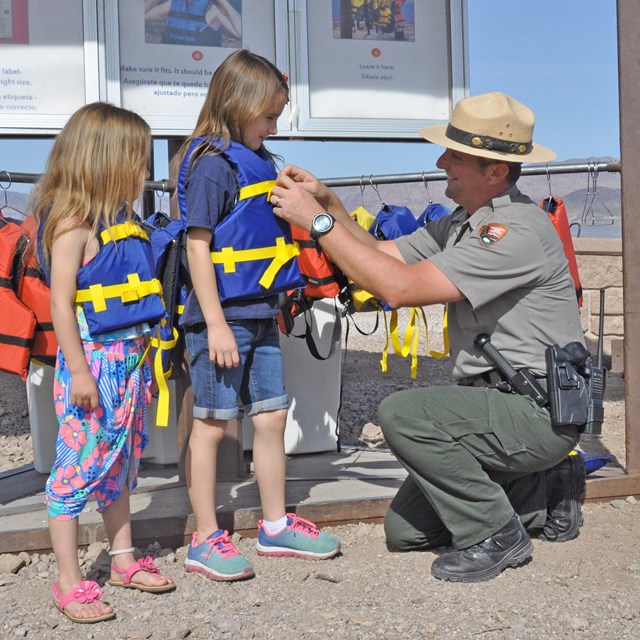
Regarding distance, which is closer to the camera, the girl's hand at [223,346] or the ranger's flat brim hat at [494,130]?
the girl's hand at [223,346]

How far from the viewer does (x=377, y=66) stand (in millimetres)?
5191

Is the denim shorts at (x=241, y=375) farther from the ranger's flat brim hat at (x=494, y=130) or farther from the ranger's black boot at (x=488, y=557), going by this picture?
the ranger's flat brim hat at (x=494, y=130)

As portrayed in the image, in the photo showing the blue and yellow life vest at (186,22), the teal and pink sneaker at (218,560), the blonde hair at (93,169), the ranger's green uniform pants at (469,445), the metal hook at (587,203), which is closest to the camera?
the blonde hair at (93,169)

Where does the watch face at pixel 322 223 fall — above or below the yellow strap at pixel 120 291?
above

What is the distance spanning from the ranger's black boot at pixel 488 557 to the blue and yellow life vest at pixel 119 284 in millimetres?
1380

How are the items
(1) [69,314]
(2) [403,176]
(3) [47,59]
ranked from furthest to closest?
(2) [403,176] → (3) [47,59] → (1) [69,314]

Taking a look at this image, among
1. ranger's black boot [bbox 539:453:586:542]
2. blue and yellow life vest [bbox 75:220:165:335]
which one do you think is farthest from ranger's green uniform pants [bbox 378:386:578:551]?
blue and yellow life vest [bbox 75:220:165:335]

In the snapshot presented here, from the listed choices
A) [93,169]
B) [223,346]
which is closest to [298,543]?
[223,346]

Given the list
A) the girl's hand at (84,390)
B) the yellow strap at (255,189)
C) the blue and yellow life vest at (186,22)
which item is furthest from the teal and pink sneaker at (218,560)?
the blue and yellow life vest at (186,22)

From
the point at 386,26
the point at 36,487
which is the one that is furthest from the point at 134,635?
the point at 386,26

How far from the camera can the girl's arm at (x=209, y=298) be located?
3404 mm

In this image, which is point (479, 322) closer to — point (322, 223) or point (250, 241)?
point (322, 223)

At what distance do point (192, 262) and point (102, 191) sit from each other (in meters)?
0.41

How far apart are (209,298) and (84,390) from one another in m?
0.56
